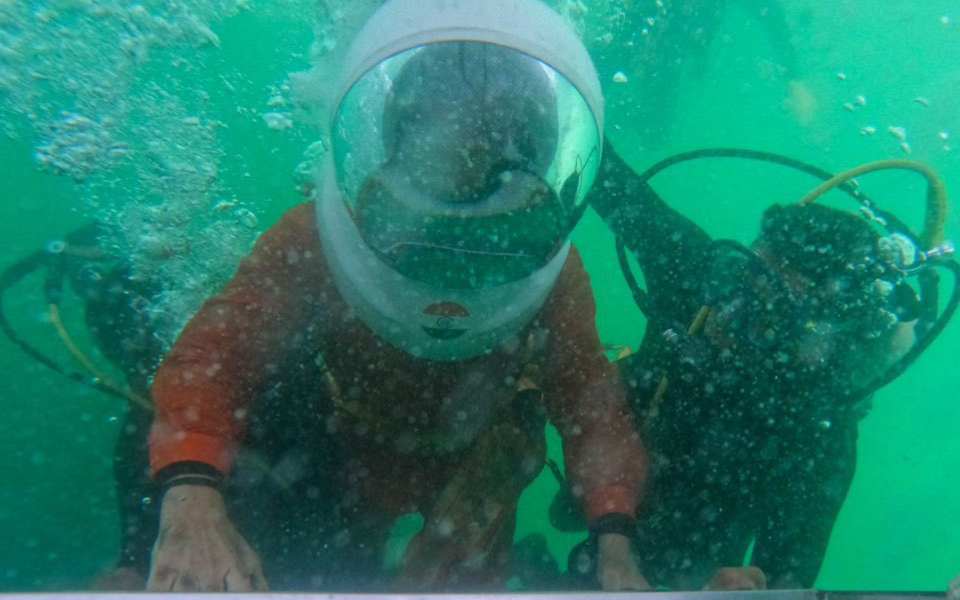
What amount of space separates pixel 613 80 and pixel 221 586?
15.8 metres

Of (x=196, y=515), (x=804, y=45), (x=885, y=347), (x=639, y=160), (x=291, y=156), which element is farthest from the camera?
(x=639, y=160)

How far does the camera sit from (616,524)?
7.70 ft

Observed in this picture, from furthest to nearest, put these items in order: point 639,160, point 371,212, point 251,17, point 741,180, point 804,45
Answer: point 741,180, point 639,160, point 804,45, point 251,17, point 371,212

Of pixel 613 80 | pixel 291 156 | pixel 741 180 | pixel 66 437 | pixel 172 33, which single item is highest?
pixel 172 33

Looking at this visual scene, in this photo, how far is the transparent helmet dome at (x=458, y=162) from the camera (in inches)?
74.1

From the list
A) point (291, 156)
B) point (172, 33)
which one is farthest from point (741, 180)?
point (172, 33)

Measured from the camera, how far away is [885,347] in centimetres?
397

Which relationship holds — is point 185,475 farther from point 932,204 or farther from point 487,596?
point 932,204

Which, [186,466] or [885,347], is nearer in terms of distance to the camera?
[186,466]

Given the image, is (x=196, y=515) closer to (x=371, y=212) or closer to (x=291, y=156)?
(x=371, y=212)

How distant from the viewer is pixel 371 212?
6.42 feet

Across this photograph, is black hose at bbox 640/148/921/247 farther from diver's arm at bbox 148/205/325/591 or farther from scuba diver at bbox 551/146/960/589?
diver's arm at bbox 148/205/325/591

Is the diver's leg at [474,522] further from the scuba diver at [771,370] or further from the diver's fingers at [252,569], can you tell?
the diver's fingers at [252,569]

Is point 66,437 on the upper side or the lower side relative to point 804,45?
lower
